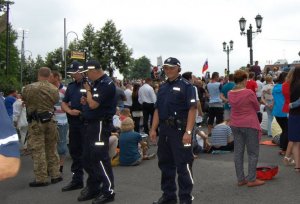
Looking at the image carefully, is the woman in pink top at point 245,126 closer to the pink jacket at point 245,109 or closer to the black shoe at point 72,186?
the pink jacket at point 245,109

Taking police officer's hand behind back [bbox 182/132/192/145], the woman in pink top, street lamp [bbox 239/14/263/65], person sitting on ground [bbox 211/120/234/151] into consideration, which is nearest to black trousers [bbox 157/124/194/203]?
police officer's hand behind back [bbox 182/132/192/145]

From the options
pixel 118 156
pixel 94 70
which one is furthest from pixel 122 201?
pixel 118 156

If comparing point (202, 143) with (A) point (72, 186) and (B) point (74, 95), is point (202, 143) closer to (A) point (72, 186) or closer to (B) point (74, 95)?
(A) point (72, 186)

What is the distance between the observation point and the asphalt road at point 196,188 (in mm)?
6262

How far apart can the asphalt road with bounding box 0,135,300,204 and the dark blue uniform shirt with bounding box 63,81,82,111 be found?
1364 mm

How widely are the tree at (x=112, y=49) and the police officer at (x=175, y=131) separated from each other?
139 ft

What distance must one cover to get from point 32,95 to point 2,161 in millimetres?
5805

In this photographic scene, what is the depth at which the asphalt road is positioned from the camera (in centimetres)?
626

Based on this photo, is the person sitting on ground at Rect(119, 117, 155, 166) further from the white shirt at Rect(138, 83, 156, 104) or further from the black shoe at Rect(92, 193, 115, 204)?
the white shirt at Rect(138, 83, 156, 104)

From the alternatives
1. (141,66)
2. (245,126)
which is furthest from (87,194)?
(141,66)

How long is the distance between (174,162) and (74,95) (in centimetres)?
214

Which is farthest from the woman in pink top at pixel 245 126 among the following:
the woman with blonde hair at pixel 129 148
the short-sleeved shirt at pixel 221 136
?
the short-sleeved shirt at pixel 221 136

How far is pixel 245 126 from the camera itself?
22.2 feet

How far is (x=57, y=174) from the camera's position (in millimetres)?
7863
